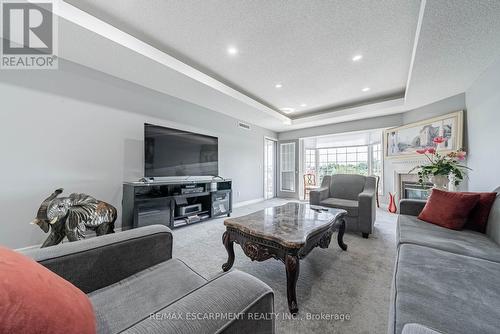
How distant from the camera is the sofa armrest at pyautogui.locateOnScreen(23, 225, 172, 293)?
819 millimetres

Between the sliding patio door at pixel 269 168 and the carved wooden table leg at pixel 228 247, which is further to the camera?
the sliding patio door at pixel 269 168

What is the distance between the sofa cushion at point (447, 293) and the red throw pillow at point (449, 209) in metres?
0.74

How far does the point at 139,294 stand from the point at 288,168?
213 inches

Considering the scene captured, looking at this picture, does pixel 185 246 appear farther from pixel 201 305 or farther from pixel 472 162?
pixel 472 162

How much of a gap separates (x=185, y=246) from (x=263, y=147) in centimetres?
376

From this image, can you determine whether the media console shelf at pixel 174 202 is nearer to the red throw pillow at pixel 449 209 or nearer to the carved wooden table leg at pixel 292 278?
the carved wooden table leg at pixel 292 278

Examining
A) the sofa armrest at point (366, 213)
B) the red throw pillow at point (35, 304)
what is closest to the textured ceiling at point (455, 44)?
the sofa armrest at point (366, 213)

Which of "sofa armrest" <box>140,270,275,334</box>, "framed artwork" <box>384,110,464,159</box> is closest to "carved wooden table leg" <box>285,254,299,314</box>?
"sofa armrest" <box>140,270,275,334</box>

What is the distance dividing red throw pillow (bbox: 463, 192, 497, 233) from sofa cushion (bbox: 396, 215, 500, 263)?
0.33 feet

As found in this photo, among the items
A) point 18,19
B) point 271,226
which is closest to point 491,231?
point 271,226

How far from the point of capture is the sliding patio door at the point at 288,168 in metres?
5.77

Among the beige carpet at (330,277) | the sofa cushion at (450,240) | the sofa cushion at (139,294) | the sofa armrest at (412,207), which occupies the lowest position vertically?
the beige carpet at (330,277)

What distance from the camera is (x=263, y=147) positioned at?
217 inches

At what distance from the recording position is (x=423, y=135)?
11.4ft
